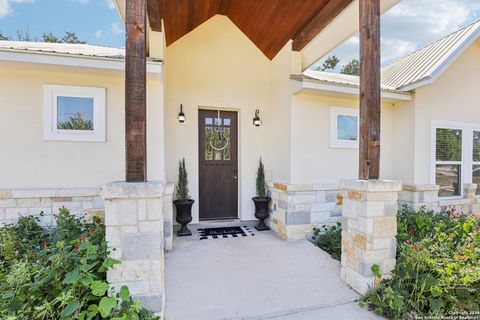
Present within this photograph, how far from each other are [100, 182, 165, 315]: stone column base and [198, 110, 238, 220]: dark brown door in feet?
10.2

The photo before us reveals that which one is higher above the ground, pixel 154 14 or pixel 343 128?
pixel 154 14

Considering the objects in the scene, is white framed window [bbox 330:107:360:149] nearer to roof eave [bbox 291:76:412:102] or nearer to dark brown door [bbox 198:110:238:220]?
roof eave [bbox 291:76:412:102]

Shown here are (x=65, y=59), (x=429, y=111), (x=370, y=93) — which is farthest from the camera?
(x=429, y=111)

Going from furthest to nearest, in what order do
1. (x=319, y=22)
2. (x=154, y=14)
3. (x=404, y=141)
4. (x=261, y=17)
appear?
(x=404, y=141)
(x=261, y=17)
(x=319, y=22)
(x=154, y=14)

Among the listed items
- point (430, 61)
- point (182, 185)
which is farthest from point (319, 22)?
point (182, 185)

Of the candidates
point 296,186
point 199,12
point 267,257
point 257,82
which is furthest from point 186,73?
point 267,257

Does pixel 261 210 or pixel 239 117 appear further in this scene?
pixel 239 117

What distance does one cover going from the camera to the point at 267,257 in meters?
3.78

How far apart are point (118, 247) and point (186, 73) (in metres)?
3.92

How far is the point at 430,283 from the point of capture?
2590 mm

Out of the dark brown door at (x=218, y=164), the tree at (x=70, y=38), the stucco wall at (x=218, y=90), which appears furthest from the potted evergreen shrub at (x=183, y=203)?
the tree at (x=70, y=38)

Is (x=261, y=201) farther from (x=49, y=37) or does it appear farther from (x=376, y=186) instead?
(x=49, y=37)

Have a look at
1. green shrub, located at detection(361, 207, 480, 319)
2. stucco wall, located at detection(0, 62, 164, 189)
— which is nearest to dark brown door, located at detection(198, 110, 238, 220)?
stucco wall, located at detection(0, 62, 164, 189)

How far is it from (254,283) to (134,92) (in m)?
2.54
